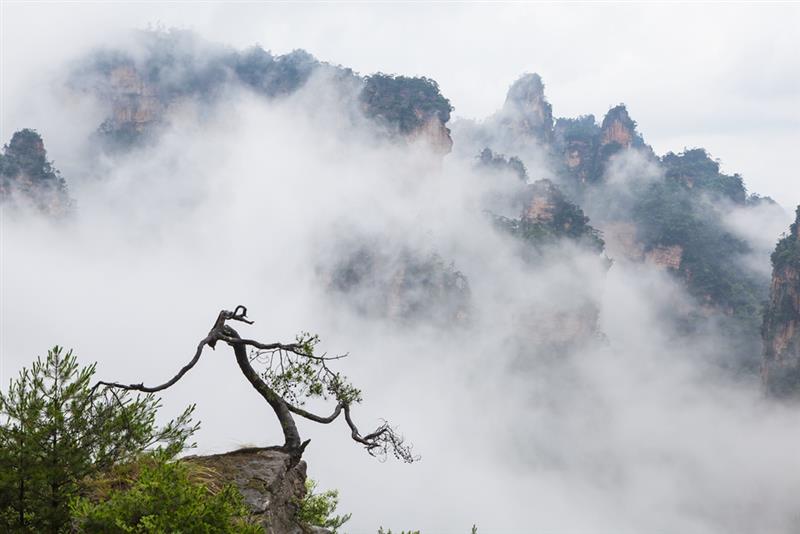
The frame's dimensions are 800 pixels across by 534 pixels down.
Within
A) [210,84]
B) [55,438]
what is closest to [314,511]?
[55,438]

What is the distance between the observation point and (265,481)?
37.0ft

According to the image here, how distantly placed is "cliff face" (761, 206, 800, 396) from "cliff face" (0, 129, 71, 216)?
3015 inches

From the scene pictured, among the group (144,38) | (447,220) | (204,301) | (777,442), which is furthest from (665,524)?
(144,38)

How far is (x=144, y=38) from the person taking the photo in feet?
351

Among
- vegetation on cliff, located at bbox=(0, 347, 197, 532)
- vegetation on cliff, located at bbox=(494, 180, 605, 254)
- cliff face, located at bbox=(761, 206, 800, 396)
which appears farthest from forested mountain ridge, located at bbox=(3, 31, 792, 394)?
vegetation on cliff, located at bbox=(0, 347, 197, 532)

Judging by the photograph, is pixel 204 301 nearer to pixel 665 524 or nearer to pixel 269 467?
pixel 665 524

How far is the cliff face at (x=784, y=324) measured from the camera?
212 ft

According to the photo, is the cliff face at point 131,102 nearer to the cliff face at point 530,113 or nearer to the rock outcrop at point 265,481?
the cliff face at point 530,113

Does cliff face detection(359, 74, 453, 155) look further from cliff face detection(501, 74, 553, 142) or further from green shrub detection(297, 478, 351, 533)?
green shrub detection(297, 478, 351, 533)

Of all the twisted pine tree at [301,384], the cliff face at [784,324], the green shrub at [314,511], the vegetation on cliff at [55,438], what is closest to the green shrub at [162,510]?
the vegetation on cliff at [55,438]

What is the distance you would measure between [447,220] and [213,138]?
46422mm

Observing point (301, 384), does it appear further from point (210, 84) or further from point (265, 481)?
point (210, 84)

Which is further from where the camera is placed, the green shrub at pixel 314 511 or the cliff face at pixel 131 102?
the cliff face at pixel 131 102

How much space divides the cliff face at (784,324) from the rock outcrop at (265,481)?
65141mm
